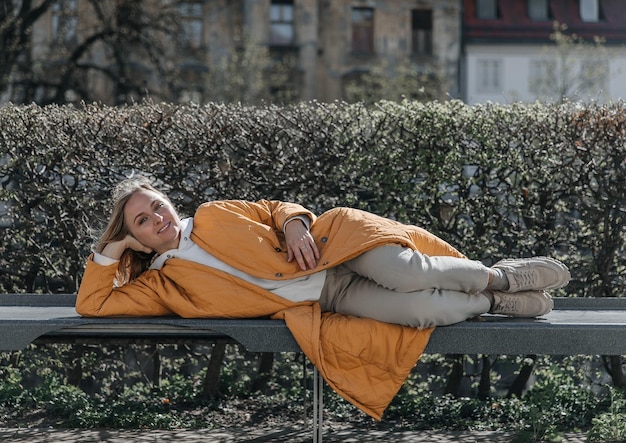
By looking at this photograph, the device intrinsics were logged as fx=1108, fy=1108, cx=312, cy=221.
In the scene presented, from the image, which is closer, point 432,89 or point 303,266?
point 303,266

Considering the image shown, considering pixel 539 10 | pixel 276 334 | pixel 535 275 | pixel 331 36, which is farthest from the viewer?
pixel 539 10

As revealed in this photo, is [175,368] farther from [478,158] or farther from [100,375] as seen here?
[478,158]

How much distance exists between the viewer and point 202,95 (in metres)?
35.7

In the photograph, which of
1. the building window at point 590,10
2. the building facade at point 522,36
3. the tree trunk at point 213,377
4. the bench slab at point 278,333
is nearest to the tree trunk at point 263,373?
the tree trunk at point 213,377

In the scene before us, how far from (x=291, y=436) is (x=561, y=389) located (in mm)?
1638

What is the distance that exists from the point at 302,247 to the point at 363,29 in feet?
120

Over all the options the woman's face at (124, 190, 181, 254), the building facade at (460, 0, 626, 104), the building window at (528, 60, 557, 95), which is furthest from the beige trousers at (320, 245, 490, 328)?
the building facade at (460, 0, 626, 104)

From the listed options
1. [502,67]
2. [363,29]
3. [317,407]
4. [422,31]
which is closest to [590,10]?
[502,67]

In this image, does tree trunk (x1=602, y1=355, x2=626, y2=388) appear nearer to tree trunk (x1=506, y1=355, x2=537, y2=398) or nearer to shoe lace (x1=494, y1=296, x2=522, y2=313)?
tree trunk (x1=506, y1=355, x2=537, y2=398)

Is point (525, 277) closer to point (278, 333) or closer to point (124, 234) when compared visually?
point (278, 333)

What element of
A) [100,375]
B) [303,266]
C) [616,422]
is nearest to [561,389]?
[616,422]

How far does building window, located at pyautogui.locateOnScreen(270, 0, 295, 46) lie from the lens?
131 feet

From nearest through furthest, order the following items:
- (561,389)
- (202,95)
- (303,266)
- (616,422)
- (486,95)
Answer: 1. (303,266)
2. (616,422)
3. (561,389)
4. (202,95)
5. (486,95)

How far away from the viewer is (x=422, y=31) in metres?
40.7
